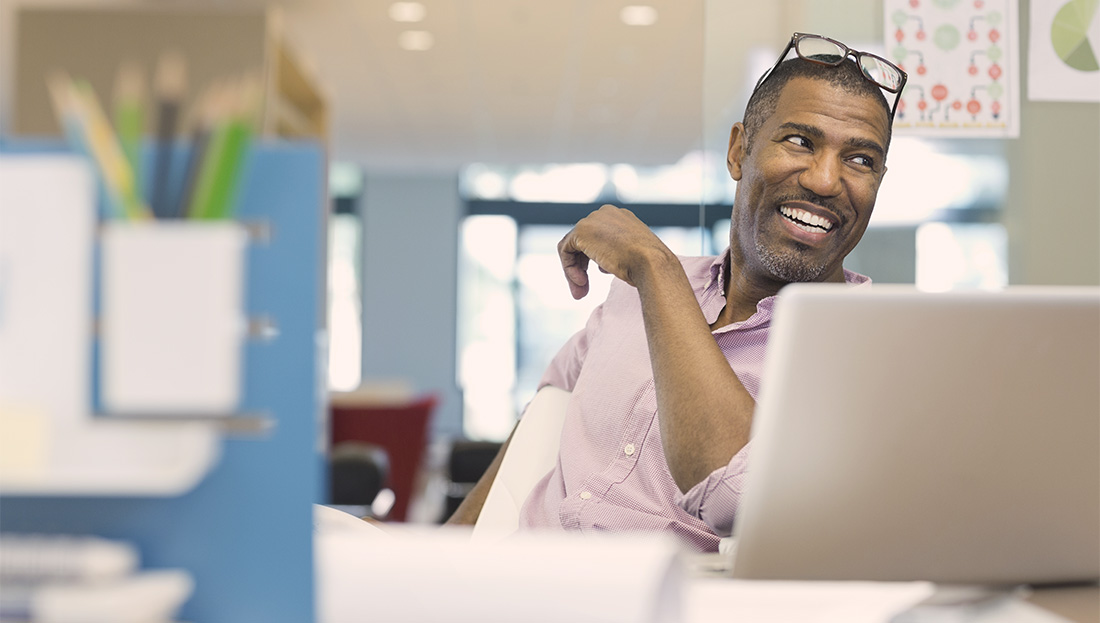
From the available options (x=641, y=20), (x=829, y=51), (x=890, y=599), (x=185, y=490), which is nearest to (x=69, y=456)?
(x=185, y=490)

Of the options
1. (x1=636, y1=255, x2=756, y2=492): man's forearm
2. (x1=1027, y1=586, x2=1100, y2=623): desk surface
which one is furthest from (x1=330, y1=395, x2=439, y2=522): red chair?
(x1=1027, y1=586, x2=1100, y2=623): desk surface

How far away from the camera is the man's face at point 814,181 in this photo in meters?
1.25

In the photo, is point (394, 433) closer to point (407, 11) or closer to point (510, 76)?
point (407, 11)

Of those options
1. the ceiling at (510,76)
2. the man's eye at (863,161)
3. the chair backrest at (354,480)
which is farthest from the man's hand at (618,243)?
the ceiling at (510,76)

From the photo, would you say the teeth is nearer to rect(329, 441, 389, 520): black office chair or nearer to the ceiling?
rect(329, 441, 389, 520): black office chair

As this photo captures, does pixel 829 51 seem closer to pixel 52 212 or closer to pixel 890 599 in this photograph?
pixel 890 599

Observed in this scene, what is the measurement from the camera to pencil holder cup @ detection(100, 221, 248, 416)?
0.39 metres

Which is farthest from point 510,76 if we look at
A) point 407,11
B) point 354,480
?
point 354,480

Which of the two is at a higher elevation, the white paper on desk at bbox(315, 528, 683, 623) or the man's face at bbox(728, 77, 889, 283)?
the man's face at bbox(728, 77, 889, 283)

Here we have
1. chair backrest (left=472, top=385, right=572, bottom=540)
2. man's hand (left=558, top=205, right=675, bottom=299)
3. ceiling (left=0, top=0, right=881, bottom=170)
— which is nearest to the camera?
man's hand (left=558, top=205, right=675, bottom=299)

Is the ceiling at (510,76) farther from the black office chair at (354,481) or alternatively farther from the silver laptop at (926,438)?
the silver laptop at (926,438)

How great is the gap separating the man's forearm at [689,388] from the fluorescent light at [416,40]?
4.43 metres

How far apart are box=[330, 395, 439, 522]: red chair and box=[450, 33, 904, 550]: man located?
11.8ft

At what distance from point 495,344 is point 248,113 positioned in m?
9.31
